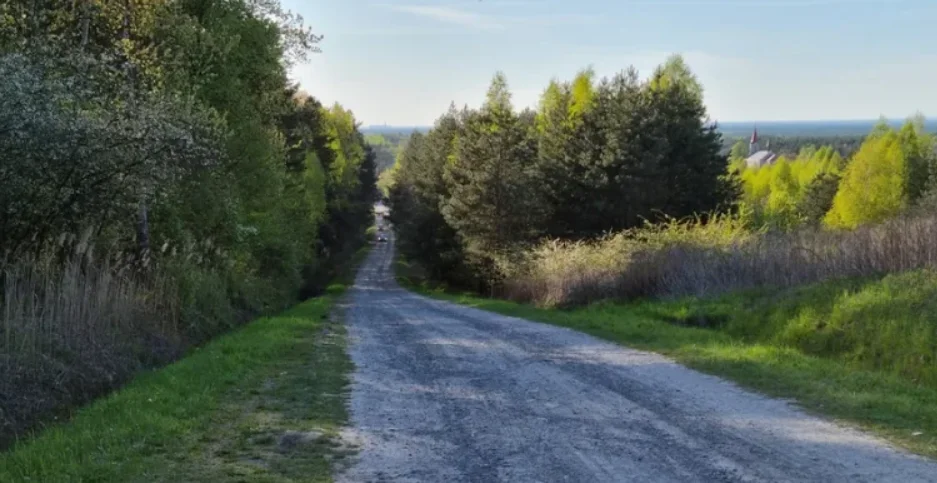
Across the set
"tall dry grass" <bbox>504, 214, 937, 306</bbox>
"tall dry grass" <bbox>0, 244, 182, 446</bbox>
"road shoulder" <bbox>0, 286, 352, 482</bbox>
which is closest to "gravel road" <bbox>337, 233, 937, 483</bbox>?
"road shoulder" <bbox>0, 286, 352, 482</bbox>

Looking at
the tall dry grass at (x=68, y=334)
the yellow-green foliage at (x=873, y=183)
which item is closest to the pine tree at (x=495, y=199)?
the tall dry grass at (x=68, y=334)

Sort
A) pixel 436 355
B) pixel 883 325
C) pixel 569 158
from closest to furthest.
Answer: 1. pixel 883 325
2. pixel 436 355
3. pixel 569 158

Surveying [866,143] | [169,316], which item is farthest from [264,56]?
[866,143]

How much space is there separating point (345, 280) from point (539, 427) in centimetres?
5711

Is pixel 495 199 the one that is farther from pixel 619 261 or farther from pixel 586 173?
pixel 619 261

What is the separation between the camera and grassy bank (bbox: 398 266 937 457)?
8156 mm

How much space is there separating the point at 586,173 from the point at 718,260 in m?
20.8

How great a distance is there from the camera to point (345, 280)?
63562 mm

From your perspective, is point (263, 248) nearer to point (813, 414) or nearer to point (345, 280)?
point (813, 414)

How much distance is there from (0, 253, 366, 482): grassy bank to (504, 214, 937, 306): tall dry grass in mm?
9847

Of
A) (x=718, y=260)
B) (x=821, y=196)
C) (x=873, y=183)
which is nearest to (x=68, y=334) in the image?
(x=718, y=260)

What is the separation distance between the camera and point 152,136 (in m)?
12.2

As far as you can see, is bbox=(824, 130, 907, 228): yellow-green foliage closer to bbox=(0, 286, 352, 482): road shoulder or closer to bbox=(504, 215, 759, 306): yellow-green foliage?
bbox=(504, 215, 759, 306): yellow-green foliage

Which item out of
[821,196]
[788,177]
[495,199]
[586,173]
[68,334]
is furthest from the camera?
[788,177]
